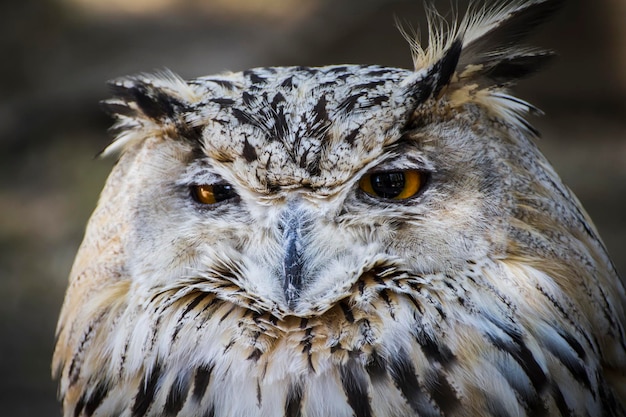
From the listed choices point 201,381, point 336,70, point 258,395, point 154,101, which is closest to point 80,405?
point 201,381

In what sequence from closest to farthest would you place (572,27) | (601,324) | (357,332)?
(357,332) < (601,324) < (572,27)

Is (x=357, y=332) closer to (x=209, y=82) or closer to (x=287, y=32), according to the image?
(x=209, y=82)

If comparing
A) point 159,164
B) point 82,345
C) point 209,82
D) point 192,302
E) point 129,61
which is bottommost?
point 82,345

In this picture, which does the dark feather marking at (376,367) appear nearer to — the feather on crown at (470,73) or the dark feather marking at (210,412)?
the dark feather marking at (210,412)

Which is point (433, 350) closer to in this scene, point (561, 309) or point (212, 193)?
point (561, 309)

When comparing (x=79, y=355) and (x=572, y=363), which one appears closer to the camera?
(x=572, y=363)

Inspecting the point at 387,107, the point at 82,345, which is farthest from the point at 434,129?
the point at 82,345
